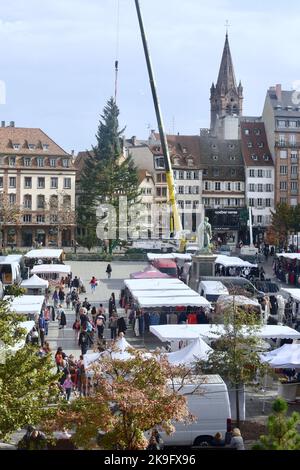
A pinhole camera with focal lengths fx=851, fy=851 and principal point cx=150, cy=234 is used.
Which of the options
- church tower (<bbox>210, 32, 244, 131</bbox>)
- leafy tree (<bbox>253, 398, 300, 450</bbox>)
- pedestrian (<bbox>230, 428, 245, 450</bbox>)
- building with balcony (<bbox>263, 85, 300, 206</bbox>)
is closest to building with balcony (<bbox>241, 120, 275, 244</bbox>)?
building with balcony (<bbox>263, 85, 300, 206</bbox>)

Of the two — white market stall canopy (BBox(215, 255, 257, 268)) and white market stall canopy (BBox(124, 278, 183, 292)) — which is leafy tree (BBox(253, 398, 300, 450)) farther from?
white market stall canopy (BBox(215, 255, 257, 268))

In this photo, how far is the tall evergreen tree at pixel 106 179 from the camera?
254 feet

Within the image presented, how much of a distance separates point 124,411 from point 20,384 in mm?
1933

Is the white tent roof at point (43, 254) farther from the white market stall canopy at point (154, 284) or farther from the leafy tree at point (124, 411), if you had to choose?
the leafy tree at point (124, 411)

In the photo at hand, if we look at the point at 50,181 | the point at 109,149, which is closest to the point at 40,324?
the point at 109,149

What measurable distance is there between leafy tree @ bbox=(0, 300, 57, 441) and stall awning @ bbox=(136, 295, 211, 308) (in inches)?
544

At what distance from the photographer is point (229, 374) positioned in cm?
1888

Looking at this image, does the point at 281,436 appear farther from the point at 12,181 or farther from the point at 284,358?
the point at 12,181

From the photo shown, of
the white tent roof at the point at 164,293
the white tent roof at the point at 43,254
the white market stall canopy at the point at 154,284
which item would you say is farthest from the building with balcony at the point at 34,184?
the white tent roof at the point at 164,293

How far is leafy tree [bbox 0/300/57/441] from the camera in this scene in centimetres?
1382

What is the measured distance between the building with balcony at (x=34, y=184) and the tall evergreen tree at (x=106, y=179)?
17.1ft

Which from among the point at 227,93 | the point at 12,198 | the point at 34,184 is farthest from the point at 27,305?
the point at 227,93

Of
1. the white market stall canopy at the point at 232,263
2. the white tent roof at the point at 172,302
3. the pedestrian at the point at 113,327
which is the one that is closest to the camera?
the pedestrian at the point at 113,327

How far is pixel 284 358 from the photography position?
20938 millimetres
